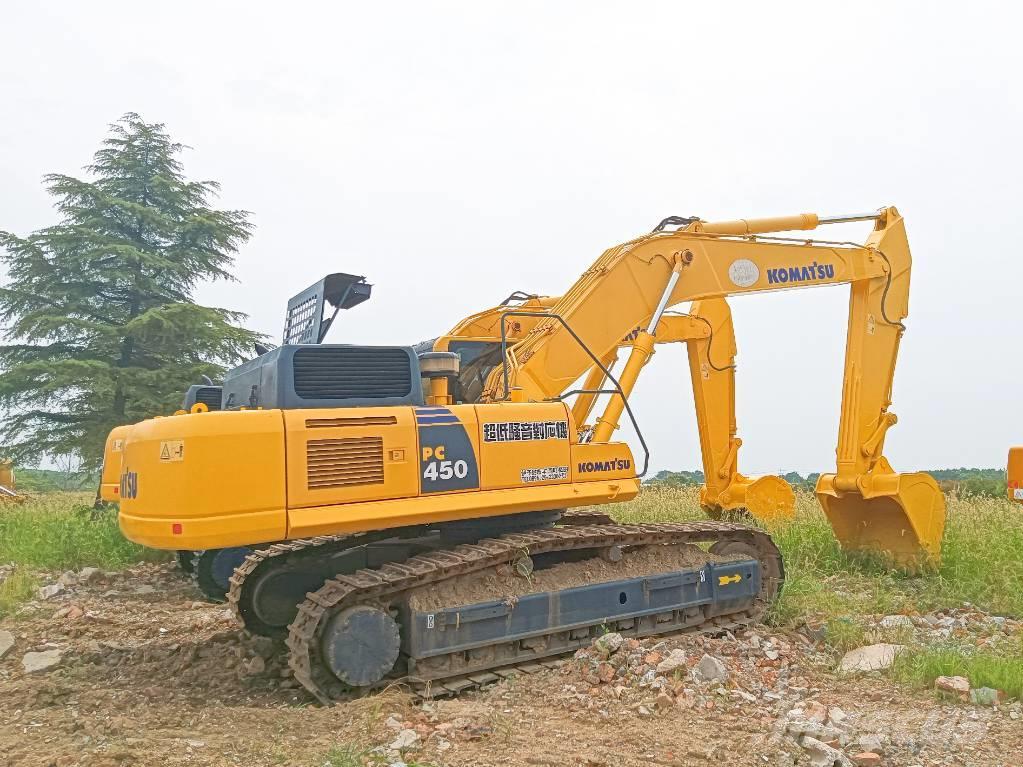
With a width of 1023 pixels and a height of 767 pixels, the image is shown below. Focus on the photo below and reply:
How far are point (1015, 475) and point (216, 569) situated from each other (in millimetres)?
10240

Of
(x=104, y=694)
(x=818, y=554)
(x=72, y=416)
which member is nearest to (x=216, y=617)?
(x=104, y=694)

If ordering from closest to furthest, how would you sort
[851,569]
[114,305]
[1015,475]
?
[851,569] < [1015,475] < [114,305]

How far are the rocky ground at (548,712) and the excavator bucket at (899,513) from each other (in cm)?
184

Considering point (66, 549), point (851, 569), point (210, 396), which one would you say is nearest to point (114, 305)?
point (66, 549)

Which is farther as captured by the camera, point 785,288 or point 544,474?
point 785,288

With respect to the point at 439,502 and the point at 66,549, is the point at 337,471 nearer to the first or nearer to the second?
the point at 439,502


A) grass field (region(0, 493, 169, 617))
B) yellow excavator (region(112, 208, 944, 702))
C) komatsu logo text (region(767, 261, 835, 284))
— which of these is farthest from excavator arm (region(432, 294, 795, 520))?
grass field (region(0, 493, 169, 617))

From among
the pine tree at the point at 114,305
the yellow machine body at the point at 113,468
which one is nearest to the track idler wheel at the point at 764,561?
the yellow machine body at the point at 113,468

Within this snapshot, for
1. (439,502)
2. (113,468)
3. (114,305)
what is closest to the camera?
(439,502)

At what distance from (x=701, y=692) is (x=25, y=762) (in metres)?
3.62

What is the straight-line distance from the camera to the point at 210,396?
7.80m

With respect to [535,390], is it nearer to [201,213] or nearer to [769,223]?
[769,223]

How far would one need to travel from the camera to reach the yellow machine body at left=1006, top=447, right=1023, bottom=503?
11.5 m

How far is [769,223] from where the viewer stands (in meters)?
9.06
